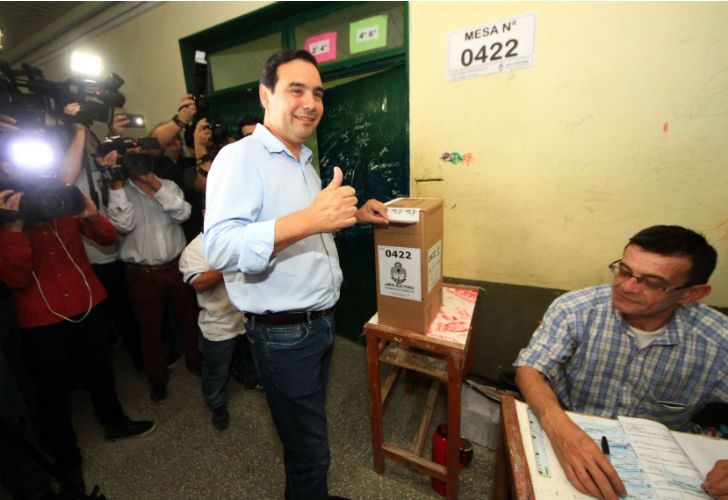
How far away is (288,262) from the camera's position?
3.07 feet

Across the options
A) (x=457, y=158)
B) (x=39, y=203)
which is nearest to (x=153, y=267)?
(x=39, y=203)

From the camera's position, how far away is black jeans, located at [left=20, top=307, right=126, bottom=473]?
1343mm

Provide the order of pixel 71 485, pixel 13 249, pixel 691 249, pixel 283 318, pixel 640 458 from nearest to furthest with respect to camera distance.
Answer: pixel 640 458
pixel 691 249
pixel 283 318
pixel 13 249
pixel 71 485

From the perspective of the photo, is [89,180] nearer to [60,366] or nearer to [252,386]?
[60,366]

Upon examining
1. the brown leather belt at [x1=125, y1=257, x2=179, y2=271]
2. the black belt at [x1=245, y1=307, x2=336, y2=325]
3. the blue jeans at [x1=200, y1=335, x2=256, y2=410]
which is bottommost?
the blue jeans at [x1=200, y1=335, x2=256, y2=410]

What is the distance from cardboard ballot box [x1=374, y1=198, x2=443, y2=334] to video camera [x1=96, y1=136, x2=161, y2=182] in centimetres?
142

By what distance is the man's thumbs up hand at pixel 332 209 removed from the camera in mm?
781

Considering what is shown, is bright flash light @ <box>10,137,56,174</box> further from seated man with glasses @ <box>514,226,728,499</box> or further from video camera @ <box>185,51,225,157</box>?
seated man with glasses @ <box>514,226,728,499</box>

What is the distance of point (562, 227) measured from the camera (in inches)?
59.3

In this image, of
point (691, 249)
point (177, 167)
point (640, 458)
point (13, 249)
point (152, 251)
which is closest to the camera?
point (640, 458)

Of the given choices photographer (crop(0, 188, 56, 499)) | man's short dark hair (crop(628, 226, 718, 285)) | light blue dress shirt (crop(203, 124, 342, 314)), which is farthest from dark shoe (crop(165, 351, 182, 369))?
man's short dark hair (crop(628, 226, 718, 285))

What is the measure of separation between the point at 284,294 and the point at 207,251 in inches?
9.9

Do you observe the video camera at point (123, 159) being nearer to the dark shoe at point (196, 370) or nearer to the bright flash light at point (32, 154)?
the bright flash light at point (32, 154)

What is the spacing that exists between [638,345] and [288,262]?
1.14m
